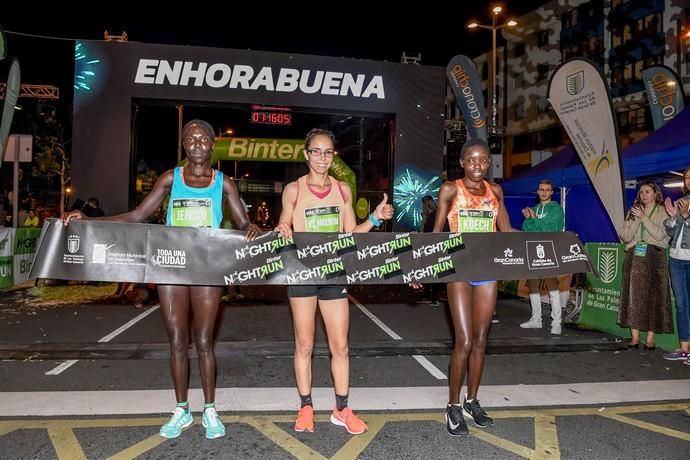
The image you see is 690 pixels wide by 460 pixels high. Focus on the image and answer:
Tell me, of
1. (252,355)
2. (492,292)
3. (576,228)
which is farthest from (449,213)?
(576,228)

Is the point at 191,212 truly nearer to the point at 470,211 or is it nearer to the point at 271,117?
the point at 470,211

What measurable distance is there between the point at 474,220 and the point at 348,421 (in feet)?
5.96

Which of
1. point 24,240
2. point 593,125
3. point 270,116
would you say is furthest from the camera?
point 270,116

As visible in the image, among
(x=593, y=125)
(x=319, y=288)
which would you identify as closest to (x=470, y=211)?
(x=319, y=288)

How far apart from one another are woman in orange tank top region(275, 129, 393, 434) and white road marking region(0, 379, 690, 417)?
1.76ft

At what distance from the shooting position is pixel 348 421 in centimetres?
369

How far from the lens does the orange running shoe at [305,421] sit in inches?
144

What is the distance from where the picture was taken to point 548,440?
3.61 meters

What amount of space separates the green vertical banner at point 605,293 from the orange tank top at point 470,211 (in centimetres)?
386

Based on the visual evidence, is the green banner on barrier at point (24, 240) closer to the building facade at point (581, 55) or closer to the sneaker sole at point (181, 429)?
the sneaker sole at point (181, 429)

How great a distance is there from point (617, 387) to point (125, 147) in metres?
11.3

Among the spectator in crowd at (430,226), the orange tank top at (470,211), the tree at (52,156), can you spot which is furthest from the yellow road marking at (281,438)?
the tree at (52,156)

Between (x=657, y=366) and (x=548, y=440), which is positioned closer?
(x=548, y=440)

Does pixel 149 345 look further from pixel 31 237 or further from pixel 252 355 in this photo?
pixel 31 237
